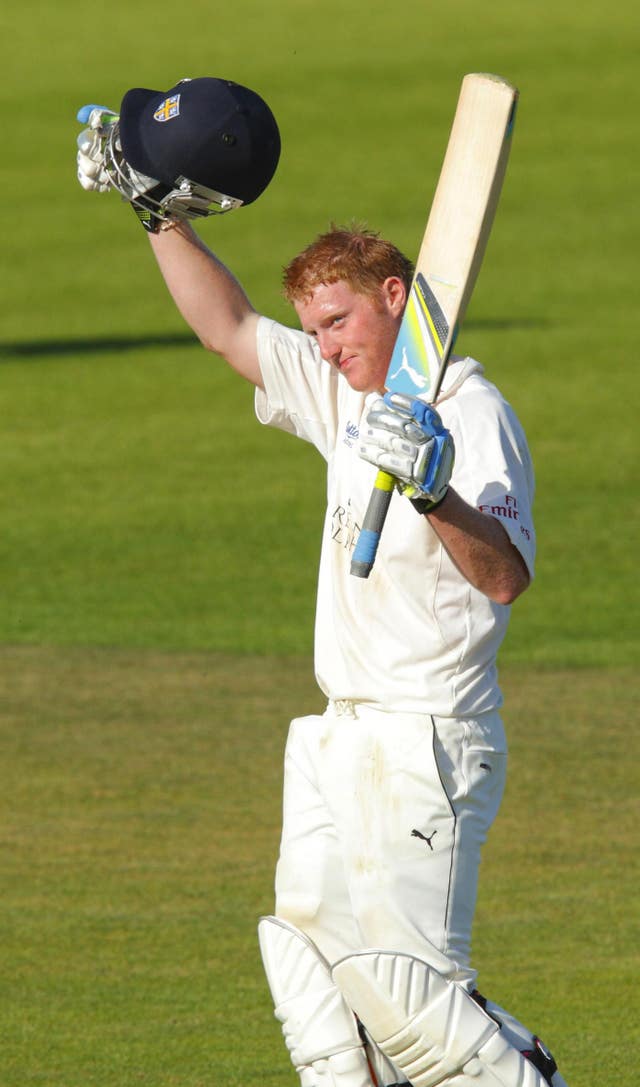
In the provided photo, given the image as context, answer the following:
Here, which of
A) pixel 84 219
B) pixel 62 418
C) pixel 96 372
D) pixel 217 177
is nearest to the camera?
pixel 217 177

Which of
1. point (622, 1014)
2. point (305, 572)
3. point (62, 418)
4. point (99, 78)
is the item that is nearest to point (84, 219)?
point (99, 78)

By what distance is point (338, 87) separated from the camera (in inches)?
1309

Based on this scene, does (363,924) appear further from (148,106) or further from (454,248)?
(148,106)

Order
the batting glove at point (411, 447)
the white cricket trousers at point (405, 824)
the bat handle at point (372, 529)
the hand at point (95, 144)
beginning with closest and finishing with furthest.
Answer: the batting glove at point (411, 447) < the bat handle at point (372, 529) < the white cricket trousers at point (405, 824) < the hand at point (95, 144)

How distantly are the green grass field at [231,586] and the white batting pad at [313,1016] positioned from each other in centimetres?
113

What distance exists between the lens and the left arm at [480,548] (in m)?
4.32

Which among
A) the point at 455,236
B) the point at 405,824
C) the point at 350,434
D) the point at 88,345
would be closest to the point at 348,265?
the point at 455,236

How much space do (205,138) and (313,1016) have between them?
2.06 metres

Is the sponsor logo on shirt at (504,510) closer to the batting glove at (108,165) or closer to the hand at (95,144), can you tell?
the batting glove at (108,165)

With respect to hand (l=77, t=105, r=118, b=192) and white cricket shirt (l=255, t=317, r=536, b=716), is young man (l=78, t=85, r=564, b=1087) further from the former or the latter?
hand (l=77, t=105, r=118, b=192)

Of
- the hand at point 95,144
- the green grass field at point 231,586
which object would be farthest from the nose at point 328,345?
the green grass field at point 231,586

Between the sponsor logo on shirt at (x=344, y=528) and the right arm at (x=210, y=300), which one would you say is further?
the right arm at (x=210, y=300)

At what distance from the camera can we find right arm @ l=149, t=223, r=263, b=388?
17.2 ft

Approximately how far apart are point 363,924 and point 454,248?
150cm
